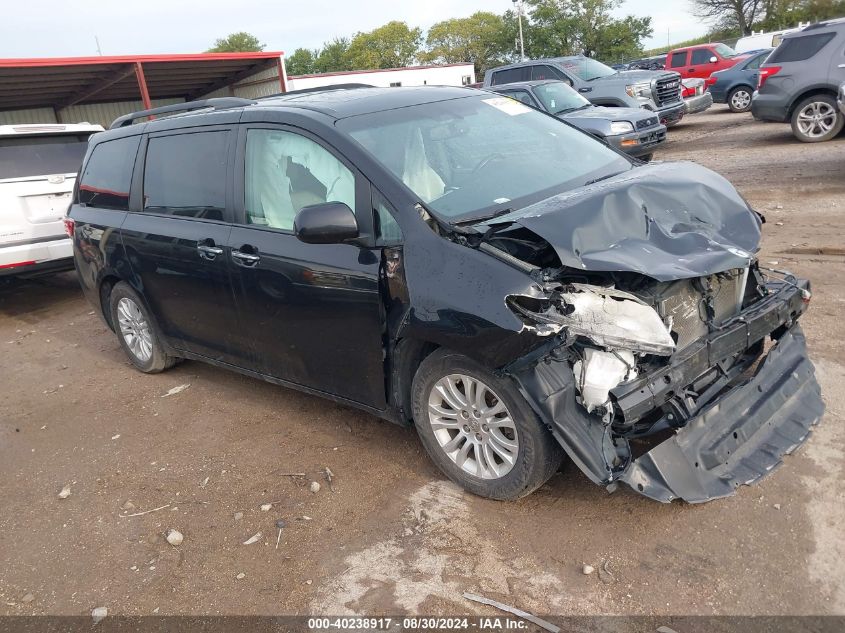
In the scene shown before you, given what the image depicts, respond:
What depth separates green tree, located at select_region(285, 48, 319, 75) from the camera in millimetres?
86688

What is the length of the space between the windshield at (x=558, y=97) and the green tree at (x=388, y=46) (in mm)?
74353

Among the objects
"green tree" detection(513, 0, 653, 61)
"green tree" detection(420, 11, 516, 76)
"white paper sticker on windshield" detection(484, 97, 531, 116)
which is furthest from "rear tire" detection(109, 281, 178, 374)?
"green tree" detection(420, 11, 516, 76)

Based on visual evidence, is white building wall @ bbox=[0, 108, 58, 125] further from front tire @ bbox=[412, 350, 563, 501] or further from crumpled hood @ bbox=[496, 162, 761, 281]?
crumpled hood @ bbox=[496, 162, 761, 281]

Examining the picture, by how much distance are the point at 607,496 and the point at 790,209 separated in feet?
20.5

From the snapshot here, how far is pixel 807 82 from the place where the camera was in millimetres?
11414

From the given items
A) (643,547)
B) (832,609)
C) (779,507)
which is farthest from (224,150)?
(832,609)

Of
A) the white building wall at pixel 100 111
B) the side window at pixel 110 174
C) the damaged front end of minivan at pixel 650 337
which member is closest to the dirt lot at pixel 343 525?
the damaged front end of minivan at pixel 650 337

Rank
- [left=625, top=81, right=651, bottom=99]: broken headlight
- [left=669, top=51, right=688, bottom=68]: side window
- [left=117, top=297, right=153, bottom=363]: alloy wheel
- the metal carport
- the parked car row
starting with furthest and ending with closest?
[left=669, top=51, right=688, bottom=68]: side window, the metal carport, [left=625, top=81, right=651, bottom=99]: broken headlight, the parked car row, [left=117, top=297, right=153, bottom=363]: alloy wheel

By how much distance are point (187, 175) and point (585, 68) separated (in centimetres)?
1255

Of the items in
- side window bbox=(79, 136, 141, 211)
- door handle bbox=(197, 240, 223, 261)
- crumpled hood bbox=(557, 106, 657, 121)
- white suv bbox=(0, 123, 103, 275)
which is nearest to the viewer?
door handle bbox=(197, 240, 223, 261)

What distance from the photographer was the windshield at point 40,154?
752cm

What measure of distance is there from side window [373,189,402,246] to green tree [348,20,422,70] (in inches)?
3293

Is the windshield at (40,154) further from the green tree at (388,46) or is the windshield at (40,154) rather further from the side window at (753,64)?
the green tree at (388,46)

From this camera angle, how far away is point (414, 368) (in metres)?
3.40
